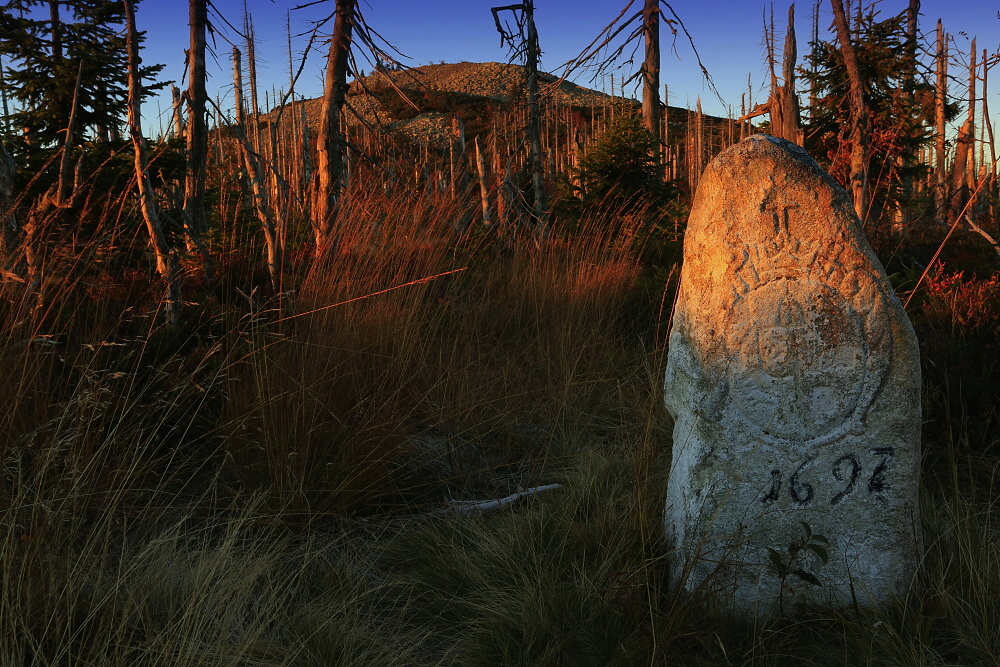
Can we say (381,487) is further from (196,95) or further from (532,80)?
(532,80)

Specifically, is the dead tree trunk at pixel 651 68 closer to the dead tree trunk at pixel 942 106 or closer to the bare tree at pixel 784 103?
the bare tree at pixel 784 103

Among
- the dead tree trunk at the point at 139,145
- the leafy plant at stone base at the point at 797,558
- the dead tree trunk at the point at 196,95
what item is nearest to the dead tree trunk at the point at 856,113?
the leafy plant at stone base at the point at 797,558

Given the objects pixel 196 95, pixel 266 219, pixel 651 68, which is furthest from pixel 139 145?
pixel 651 68

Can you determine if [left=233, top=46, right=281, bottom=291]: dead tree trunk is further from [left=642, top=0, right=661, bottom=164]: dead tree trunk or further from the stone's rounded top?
[left=642, top=0, right=661, bottom=164]: dead tree trunk

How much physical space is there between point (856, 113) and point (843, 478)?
521cm

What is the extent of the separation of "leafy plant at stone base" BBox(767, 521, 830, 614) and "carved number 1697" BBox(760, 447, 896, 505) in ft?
0.29

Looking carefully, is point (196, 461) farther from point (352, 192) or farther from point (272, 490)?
point (352, 192)

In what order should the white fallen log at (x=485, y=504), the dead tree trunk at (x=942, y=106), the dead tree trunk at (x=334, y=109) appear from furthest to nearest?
the dead tree trunk at (x=942, y=106) < the dead tree trunk at (x=334, y=109) < the white fallen log at (x=485, y=504)

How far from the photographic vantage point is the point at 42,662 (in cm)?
154

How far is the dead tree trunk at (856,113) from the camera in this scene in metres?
Answer: 5.65

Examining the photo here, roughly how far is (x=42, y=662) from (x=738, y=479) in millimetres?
1773

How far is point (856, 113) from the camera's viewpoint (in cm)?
602

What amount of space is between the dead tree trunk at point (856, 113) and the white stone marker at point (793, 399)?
13.9 ft

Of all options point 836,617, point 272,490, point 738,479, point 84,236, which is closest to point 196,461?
point 272,490
